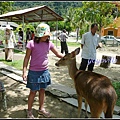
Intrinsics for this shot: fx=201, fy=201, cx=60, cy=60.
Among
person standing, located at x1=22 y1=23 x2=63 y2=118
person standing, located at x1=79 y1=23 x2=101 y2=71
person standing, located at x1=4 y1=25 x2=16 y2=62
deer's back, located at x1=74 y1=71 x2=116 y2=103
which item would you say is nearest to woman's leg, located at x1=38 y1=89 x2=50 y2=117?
person standing, located at x1=22 y1=23 x2=63 y2=118

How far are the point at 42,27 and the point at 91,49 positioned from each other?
212 cm

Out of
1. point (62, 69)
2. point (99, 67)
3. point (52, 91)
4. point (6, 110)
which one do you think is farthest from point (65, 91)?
point (99, 67)

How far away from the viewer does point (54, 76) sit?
683cm

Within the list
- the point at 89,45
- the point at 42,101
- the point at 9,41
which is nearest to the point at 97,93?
the point at 42,101

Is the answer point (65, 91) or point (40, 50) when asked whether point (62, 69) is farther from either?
point (40, 50)

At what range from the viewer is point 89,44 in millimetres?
5008

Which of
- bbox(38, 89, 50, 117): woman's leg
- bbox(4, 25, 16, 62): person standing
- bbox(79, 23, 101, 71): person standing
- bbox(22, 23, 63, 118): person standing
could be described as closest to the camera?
bbox(22, 23, 63, 118): person standing

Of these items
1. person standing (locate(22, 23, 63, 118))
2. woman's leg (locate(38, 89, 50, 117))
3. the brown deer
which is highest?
person standing (locate(22, 23, 63, 118))

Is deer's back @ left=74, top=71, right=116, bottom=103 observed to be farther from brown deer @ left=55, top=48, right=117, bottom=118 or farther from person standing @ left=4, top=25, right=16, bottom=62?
person standing @ left=4, top=25, right=16, bottom=62

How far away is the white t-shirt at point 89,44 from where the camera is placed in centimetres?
497

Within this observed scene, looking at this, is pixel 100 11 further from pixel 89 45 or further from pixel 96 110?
pixel 96 110

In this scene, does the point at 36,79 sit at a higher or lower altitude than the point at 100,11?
lower

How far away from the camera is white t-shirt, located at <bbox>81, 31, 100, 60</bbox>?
497cm

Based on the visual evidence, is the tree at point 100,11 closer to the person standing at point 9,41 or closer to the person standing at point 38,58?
the person standing at point 9,41
